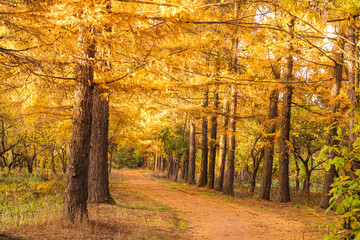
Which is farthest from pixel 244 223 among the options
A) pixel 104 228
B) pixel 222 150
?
pixel 222 150

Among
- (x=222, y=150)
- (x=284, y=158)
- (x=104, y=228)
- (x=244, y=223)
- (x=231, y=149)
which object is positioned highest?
(x=231, y=149)

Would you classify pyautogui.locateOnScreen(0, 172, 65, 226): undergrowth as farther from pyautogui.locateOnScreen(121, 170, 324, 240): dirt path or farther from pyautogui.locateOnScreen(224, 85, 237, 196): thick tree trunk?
pyautogui.locateOnScreen(224, 85, 237, 196): thick tree trunk

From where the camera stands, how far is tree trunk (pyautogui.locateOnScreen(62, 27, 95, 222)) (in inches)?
251

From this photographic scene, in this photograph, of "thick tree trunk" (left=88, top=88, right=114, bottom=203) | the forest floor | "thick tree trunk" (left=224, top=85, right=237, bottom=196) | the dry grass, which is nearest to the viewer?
the dry grass

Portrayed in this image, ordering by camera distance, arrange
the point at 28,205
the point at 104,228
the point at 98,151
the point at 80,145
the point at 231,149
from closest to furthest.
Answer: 1. the point at 104,228
2. the point at 80,145
3. the point at 28,205
4. the point at 98,151
5. the point at 231,149

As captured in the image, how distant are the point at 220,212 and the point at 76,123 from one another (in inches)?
254

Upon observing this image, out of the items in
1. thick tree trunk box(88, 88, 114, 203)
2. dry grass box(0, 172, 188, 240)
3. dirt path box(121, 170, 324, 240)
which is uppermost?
thick tree trunk box(88, 88, 114, 203)

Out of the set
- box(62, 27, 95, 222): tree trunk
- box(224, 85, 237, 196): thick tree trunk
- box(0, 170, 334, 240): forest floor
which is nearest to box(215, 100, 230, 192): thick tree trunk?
box(224, 85, 237, 196): thick tree trunk

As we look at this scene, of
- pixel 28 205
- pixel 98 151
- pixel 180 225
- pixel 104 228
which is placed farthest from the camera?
pixel 98 151

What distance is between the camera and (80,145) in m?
6.47

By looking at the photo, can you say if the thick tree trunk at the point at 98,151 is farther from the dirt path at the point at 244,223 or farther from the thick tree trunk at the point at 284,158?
the thick tree trunk at the point at 284,158

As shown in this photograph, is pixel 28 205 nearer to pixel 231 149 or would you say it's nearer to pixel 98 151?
pixel 98 151

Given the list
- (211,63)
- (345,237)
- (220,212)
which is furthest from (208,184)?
(345,237)

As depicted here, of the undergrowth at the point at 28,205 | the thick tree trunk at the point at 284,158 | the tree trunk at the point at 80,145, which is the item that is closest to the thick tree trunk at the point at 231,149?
the thick tree trunk at the point at 284,158
